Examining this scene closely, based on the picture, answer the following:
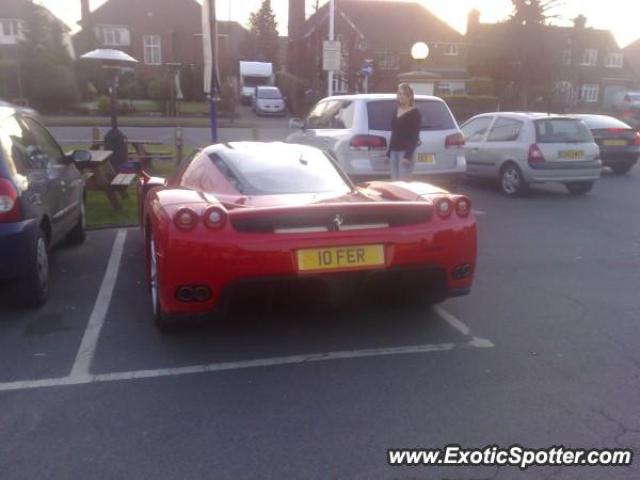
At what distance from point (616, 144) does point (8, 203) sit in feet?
44.2

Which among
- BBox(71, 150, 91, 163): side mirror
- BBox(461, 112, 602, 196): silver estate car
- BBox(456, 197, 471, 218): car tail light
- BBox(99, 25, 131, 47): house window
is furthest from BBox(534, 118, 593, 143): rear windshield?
BBox(99, 25, 131, 47): house window

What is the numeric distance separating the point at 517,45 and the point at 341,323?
142 feet

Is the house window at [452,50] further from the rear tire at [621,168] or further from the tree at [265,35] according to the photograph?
the rear tire at [621,168]

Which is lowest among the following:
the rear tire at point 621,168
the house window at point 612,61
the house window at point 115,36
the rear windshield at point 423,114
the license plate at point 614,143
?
the rear tire at point 621,168

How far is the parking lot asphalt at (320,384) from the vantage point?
3.02m

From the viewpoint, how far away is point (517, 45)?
43.8 metres

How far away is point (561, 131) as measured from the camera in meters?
11.4

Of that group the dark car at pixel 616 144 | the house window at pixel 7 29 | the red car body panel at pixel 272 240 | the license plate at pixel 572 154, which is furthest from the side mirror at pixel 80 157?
the house window at pixel 7 29

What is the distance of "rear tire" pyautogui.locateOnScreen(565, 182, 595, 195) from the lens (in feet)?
38.8

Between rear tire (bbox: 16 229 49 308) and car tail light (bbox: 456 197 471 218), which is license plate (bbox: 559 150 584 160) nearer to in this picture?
car tail light (bbox: 456 197 471 218)

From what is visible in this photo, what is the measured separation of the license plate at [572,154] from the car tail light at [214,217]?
8651 mm

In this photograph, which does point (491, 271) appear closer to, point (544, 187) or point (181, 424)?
point (181, 424)

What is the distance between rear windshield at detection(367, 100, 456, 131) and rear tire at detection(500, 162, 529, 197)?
6.70 ft

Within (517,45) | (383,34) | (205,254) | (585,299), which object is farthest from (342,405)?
(383,34)
